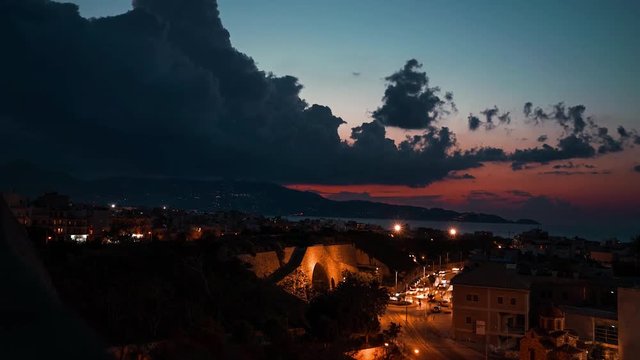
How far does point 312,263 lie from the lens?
141 ft

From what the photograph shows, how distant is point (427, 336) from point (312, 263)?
14.9 metres

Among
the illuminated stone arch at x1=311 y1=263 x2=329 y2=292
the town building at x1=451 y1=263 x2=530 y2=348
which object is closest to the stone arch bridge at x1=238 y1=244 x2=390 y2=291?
the illuminated stone arch at x1=311 y1=263 x2=329 y2=292

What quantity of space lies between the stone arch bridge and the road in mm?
5804

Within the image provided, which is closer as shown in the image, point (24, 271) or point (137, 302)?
point (24, 271)

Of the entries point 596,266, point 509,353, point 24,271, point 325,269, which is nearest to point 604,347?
point 509,353

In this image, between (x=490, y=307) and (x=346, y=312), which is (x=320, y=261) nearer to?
(x=490, y=307)

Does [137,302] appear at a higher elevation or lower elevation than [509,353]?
higher

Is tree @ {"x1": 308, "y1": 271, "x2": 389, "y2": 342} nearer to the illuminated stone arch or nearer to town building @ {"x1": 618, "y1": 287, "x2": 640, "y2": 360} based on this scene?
town building @ {"x1": 618, "y1": 287, "x2": 640, "y2": 360}

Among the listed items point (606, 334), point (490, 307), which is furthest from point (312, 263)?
point (606, 334)

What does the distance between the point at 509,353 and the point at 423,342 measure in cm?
409

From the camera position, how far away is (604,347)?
25.7 meters

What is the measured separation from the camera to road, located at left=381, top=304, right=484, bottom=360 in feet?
83.6

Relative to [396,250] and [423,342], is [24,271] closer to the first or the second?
[423,342]

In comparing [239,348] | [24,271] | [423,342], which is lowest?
[423,342]
